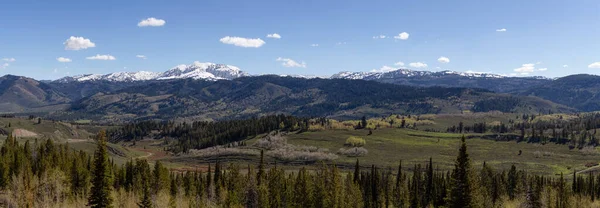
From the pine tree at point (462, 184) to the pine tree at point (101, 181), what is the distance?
109 feet

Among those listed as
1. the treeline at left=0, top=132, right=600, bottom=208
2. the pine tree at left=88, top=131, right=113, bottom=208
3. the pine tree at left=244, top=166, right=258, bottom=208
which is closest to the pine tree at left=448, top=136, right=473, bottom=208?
the treeline at left=0, top=132, right=600, bottom=208

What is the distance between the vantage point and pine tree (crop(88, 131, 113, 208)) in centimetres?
4588

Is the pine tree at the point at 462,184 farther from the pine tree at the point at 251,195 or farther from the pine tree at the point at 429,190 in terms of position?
the pine tree at the point at 429,190

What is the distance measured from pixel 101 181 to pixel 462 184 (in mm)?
34695

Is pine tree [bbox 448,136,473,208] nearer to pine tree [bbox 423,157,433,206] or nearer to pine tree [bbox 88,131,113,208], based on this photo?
pine tree [bbox 88,131,113,208]

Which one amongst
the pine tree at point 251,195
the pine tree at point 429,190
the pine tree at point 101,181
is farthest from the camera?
the pine tree at point 429,190

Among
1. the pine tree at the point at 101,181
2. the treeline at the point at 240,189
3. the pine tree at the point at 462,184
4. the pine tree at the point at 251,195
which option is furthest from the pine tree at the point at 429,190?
the pine tree at the point at 101,181

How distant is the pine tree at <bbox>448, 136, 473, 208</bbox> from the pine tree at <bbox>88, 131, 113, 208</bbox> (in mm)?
33186

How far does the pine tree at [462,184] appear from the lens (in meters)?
40.5

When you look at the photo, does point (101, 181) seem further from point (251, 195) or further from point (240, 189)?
point (240, 189)

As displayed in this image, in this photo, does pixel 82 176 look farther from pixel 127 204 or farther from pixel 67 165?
pixel 127 204

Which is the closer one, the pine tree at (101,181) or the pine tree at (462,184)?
the pine tree at (462,184)

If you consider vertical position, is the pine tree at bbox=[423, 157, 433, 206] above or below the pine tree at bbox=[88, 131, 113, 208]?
below

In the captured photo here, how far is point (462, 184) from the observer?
40.7 m
